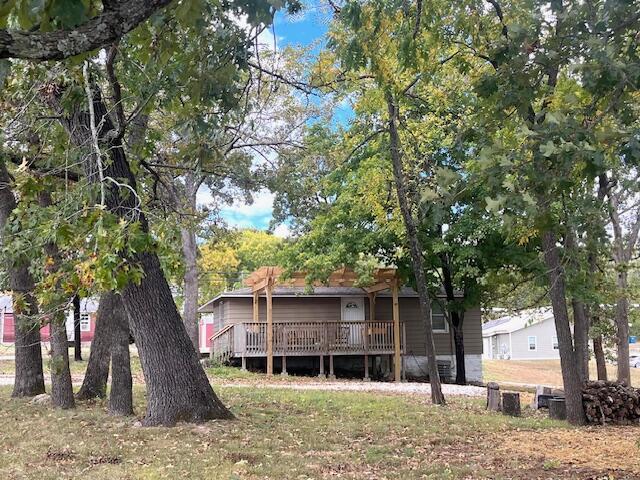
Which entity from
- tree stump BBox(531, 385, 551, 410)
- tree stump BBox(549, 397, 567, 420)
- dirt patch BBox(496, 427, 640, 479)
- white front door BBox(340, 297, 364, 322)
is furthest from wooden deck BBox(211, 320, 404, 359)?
dirt patch BBox(496, 427, 640, 479)

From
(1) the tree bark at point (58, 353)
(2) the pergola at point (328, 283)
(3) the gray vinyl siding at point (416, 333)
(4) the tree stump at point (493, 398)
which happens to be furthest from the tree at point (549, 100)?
(3) the gray vinyl siding at point (416, 333)

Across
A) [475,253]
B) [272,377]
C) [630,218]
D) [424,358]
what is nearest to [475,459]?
[475,253]

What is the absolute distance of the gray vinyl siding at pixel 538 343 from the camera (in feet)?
151

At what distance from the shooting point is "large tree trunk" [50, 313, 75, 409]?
8178 mm

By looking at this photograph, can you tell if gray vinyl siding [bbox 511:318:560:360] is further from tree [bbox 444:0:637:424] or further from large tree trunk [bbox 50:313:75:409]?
tree [bbox 444:0:637:424]

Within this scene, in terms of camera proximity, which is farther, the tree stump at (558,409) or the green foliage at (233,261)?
the green foliage at (233,261)

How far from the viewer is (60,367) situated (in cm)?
816

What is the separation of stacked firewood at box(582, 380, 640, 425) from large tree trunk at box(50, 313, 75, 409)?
7582mm

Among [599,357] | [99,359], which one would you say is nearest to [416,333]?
[599,357]

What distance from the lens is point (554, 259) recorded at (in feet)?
29.2

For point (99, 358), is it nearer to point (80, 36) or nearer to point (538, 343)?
point (80, 36)

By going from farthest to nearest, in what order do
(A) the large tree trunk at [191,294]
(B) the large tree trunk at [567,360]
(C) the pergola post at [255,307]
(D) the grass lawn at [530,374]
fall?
(D) the grass lawn at [530,374]
(A) the large tree trunk at [191,294]
(C) the pergola post at [255,307]
(B) the large tree trunk at [567,360]

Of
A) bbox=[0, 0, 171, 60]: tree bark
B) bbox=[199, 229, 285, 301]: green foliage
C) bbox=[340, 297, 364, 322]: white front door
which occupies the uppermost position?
bbox=[199, 229, 285, 301]: green foliage

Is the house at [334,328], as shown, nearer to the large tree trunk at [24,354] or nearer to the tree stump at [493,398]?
the tree stump at [493,398]
